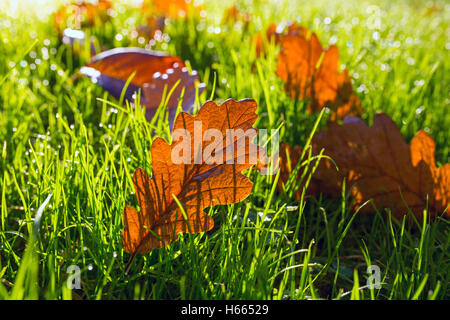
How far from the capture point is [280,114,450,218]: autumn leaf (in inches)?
41.1

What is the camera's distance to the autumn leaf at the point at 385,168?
3.43 feet

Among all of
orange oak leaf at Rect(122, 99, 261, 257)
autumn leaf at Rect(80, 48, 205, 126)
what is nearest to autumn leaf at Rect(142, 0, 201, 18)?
autumn leaf at Rect(80, 48, 205, 126)

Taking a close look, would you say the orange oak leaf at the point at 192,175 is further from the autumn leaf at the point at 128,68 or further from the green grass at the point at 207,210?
the autumn leaf at the point at 128,68

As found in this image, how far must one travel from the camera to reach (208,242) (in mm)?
893

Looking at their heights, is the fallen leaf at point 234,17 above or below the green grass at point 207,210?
above

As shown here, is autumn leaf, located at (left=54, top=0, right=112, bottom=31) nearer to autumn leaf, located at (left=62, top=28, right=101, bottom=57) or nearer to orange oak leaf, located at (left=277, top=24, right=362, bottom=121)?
autumn leaf, located at (left=62, top=28, right=101, bottom=57)

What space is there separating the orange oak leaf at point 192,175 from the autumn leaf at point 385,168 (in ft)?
0.91

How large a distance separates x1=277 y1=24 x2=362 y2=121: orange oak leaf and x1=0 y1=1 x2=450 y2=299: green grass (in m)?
0.05

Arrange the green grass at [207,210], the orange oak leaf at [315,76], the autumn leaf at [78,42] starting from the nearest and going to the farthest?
1. the green grass at [207,210]
2. the orange oak leaf at [315,76]
3. the autumn leaf at [78,42]

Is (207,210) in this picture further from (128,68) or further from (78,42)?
(78,42)

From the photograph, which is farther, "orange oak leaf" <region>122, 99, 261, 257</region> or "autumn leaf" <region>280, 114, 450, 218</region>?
"autumn leaf" <region>280, 114, 450, 218</region>

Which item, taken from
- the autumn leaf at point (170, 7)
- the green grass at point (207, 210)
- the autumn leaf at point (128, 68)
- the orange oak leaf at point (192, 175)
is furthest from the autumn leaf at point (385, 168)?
the autumn leaf at point (170, 7)

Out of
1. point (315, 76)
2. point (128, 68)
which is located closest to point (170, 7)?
point (128, 68)
